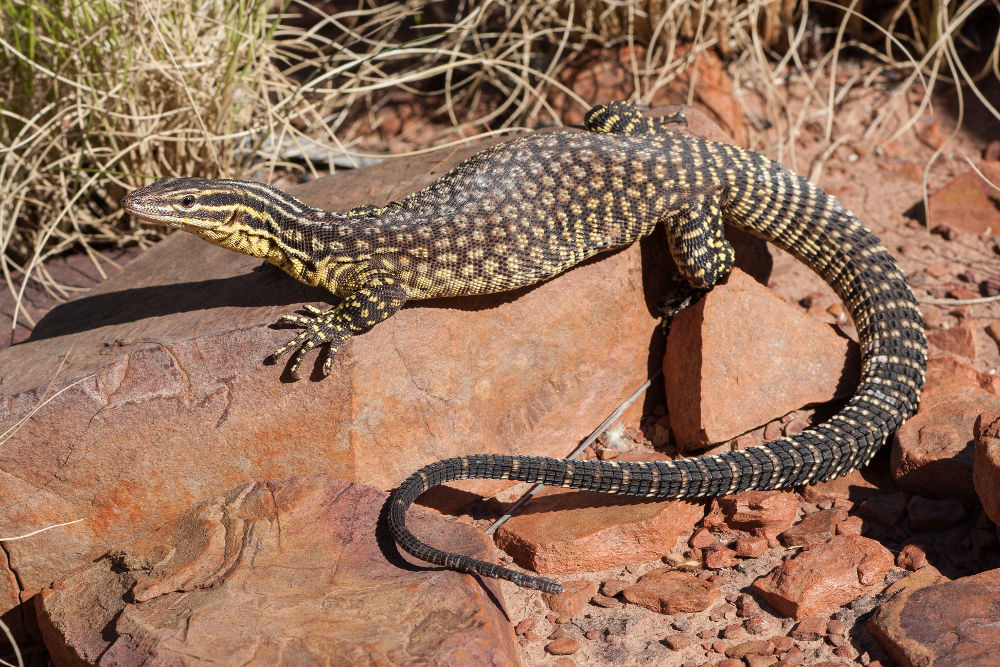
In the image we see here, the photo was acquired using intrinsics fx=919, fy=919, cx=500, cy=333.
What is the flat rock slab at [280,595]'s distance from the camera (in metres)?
4.15

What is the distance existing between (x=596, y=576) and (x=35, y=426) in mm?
3192

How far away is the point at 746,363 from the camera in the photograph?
5863mm

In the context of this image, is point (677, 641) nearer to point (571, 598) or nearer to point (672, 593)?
point (672, 593)

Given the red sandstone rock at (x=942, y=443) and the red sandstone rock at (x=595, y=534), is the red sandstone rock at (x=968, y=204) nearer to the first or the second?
the red sandstone rock at (x=942, y=443)

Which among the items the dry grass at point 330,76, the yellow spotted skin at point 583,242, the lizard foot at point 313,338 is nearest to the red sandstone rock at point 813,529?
the yellow spotted skin at point 583,242

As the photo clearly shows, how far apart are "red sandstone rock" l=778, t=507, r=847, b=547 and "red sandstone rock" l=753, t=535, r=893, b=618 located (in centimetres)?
9

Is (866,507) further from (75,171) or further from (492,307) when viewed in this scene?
(75,171)

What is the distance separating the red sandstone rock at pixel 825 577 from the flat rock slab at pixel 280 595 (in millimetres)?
1454

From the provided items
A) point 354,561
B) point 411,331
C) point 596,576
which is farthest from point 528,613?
point 411,331

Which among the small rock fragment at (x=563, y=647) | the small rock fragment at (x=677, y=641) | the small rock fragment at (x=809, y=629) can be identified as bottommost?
the small rock fragment at (x=563, y=647)

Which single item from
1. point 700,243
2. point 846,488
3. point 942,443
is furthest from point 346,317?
point 942,443

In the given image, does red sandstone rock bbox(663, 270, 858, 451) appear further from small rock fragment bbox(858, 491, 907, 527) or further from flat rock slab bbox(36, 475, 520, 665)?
flat rock slab bbox(36, 475, 520, 665)

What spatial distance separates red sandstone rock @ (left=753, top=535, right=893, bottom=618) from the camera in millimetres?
4766

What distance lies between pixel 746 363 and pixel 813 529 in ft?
3.71
